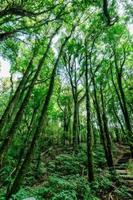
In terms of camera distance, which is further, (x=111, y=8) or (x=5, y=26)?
(x=5, y=26)

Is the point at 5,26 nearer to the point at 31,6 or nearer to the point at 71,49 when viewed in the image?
the point at 31,6

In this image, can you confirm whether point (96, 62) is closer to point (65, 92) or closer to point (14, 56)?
point (14, 56)

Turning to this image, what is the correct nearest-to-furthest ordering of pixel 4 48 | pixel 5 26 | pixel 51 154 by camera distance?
pixel 5 26
pixel 4 48
pixel 51 154

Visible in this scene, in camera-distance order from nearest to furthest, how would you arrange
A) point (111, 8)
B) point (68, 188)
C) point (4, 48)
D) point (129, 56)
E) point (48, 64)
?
1. point (68, 188)
2. point (111, 8)
3. point (4, 48)
4. point (48, 64)
5. point (129, 56)

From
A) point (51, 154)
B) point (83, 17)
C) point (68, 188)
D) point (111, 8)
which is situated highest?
point (83, 17)

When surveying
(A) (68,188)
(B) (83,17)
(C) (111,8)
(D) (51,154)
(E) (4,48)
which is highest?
(B) (83,17)

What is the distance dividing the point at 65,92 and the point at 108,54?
32.2 feet

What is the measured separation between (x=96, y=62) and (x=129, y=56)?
4.37 meters

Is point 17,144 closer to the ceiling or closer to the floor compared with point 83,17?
closer to the floor

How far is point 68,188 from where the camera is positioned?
7.54 m

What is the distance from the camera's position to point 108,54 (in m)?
19.1

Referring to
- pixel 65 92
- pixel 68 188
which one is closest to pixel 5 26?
pixel 68 188

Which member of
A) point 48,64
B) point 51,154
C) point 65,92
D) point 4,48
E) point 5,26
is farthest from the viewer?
point 65,92

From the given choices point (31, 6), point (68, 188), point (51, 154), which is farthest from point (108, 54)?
point (68, 188)
